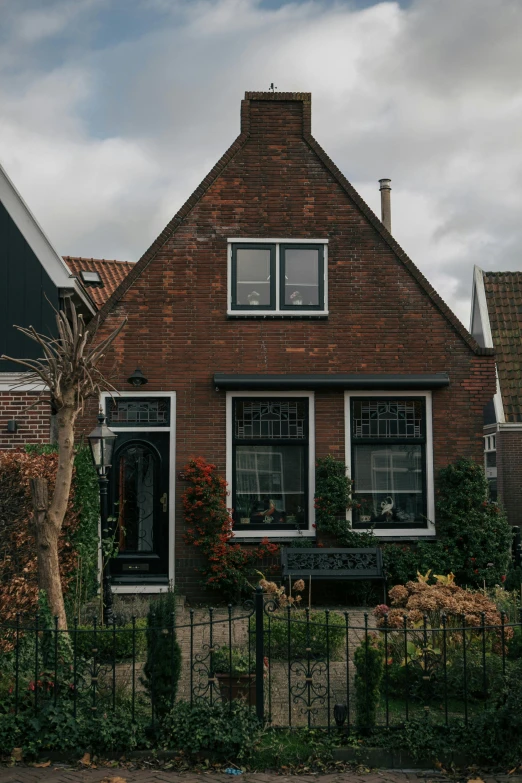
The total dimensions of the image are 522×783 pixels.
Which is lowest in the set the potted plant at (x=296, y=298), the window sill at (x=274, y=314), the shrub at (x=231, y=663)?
the shrub at (x=231, y=663)

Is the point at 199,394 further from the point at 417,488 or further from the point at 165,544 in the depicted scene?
the point at 417,488

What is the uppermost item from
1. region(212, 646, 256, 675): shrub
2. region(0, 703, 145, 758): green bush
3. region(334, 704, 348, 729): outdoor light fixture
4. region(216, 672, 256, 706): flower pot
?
region(212, 646, 256, 675): shrub

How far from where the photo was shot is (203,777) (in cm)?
614

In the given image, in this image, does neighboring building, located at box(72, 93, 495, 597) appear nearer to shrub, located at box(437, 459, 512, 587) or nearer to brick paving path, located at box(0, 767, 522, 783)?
shrub, located at box(437, 459, 512, 587)

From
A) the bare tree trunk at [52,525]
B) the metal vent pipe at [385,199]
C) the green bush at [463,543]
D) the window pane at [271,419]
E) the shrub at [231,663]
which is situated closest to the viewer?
the shrub at [231,663]

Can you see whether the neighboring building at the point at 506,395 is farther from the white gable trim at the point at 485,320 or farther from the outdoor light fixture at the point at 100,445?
the outdoor light fixture at the point at 100,445

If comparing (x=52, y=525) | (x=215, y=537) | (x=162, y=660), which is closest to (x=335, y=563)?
(x=215, y=537)

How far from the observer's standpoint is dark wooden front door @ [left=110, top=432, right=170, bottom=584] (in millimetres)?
12945

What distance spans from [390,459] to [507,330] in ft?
38.6

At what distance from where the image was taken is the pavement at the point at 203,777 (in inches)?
238

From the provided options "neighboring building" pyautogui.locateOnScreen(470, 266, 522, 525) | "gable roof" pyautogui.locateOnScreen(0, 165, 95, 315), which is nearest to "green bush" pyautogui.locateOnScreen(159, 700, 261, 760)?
"gable roof" pyautogui.locateOnScreen(0, 165, 95, 315)

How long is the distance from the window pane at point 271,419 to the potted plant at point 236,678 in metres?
6.10

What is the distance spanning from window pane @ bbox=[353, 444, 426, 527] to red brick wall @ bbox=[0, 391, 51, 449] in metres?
5.26

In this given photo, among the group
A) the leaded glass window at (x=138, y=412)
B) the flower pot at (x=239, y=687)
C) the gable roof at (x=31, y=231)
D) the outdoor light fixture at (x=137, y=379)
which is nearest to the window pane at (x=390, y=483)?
the leaded glass window at (x=138, y=412)
